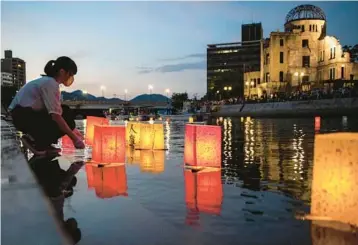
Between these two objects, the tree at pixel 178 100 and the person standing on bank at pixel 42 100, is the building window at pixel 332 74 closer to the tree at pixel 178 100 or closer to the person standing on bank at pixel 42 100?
the person standing on bank at pixel 42 100

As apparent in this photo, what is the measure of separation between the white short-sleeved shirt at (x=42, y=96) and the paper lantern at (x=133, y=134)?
17.1 ft

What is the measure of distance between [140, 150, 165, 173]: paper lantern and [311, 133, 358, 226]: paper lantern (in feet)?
12.3

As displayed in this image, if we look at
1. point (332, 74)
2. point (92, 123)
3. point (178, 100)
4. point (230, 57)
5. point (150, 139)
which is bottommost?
point (150, 139)

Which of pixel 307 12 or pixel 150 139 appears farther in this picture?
pixel 307 12

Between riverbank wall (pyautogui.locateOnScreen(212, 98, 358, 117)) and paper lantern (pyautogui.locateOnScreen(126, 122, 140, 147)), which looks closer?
paper lantern (pyautogui.locateOnScreen(126, 122, 140, 147))

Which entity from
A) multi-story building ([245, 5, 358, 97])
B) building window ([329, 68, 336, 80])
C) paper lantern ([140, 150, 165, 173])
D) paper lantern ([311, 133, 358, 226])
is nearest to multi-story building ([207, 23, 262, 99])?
multi-story building ([245, 5, 358, 97])

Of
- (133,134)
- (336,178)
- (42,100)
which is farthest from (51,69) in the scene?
(133,134)

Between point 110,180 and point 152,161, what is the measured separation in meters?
2.73

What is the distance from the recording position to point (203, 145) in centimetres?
721

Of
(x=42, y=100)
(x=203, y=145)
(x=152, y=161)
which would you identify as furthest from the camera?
(x=152, y=161)

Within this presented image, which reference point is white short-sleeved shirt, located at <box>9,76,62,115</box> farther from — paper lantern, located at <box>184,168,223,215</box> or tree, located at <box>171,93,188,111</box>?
tree, located at <box>171,93,188,111</box>

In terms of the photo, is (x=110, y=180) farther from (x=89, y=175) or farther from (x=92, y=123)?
(x=92, y=123)

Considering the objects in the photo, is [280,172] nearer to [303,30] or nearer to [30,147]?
[30,147]

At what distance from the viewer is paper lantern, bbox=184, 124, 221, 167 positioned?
712 cm
